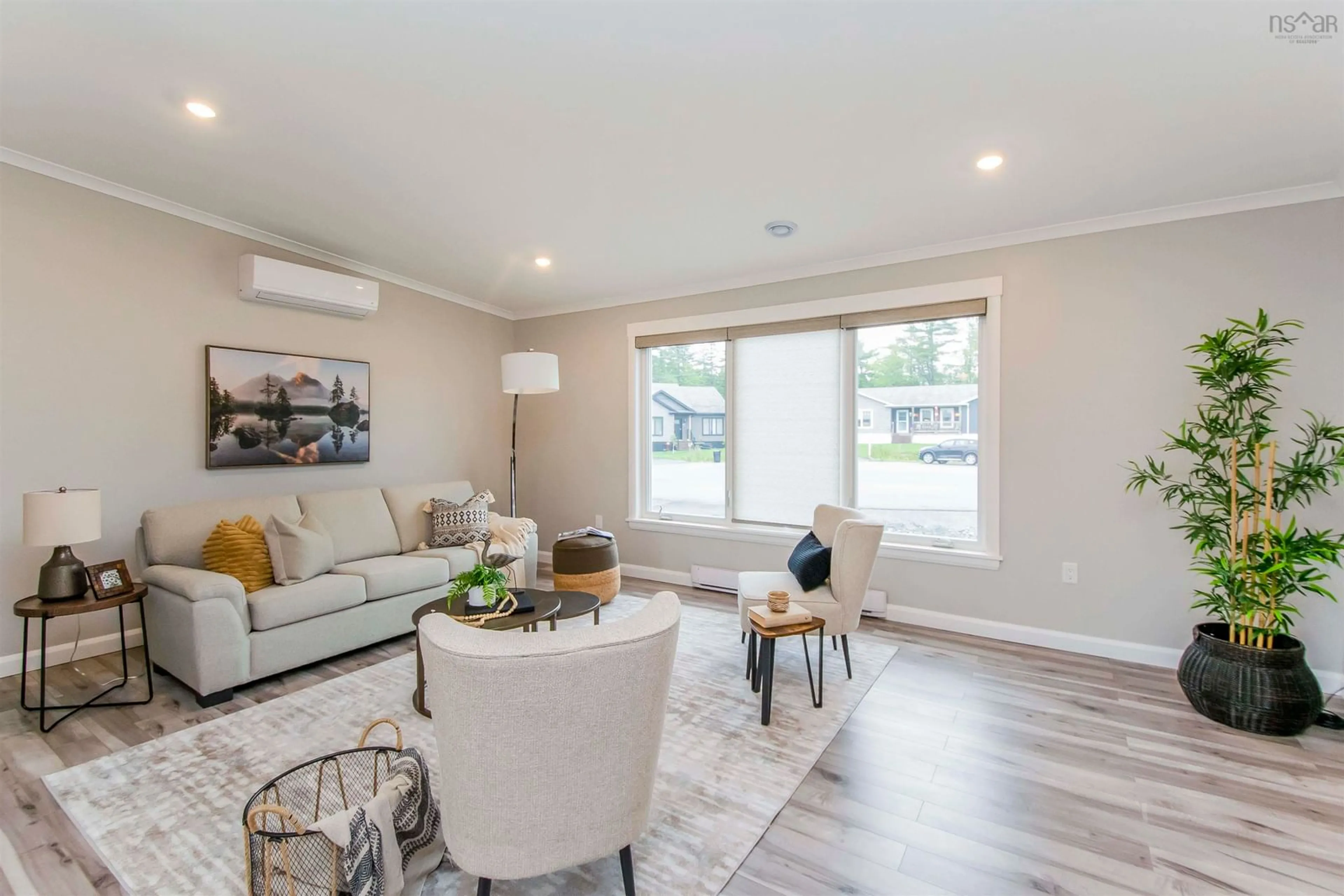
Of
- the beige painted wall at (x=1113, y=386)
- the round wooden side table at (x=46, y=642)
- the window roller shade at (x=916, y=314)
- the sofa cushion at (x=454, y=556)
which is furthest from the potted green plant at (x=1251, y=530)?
the round wooden side table at (x=46, y=642)

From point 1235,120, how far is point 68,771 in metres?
5.27

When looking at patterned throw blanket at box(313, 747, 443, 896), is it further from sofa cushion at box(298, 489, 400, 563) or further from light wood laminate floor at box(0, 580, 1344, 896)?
sofa cushion at box(298, 489, 400, 563)

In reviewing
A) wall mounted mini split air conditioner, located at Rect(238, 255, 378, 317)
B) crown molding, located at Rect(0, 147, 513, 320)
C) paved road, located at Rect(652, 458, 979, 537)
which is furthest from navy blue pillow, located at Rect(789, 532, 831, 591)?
crown molding, located at Rect(0, 147, 513, 320)

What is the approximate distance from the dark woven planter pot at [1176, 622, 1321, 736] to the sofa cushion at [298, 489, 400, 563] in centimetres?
476

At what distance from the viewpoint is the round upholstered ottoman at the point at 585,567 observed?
4195mm

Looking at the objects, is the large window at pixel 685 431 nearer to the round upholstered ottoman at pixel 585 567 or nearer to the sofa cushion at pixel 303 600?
the round upholstered ottoman at pixel 585 567

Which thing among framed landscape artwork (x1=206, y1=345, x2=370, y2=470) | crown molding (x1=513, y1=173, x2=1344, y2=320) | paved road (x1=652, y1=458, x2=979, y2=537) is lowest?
paved road (x1=652, y1=458, x2=979, y2=537)

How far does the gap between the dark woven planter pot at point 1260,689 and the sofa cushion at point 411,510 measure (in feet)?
15.4

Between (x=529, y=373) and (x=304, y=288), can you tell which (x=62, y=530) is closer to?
(x=304, y=288)

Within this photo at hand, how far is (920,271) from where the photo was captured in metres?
3.83

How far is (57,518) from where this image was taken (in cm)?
248

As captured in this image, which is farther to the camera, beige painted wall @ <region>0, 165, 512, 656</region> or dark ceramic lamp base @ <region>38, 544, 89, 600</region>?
beige painted wall @ <region>0, 165, 512, 656</region>

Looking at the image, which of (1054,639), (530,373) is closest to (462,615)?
(530,373)

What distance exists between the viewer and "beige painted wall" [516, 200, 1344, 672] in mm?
2865
